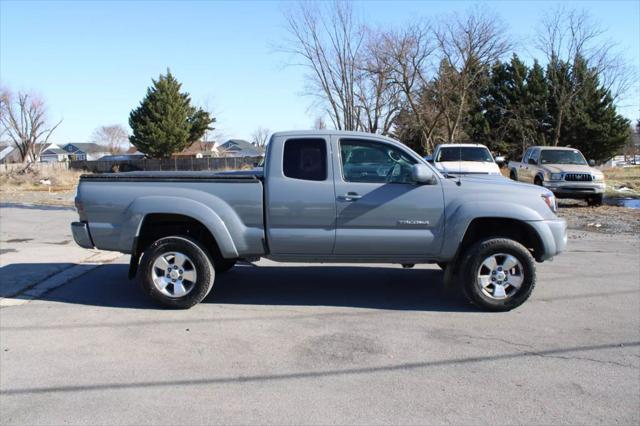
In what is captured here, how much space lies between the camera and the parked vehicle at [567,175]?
15.8 metres

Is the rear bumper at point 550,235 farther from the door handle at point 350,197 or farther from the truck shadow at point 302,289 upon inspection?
the door handle at point 350,197

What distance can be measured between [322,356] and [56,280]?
14.6 feet

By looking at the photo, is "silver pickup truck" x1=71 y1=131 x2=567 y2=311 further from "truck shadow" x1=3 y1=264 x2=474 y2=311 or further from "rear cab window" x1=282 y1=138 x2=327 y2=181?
"truck shadow" x1=3 y1=264 x2=474 y2=311

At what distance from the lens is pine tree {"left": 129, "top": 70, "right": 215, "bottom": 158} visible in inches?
2229

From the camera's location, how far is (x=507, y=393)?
155 inches

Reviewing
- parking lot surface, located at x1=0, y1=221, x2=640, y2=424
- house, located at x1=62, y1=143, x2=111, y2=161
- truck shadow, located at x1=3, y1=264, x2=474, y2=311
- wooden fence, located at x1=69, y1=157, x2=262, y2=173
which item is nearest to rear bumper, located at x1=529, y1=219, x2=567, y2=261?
parking lot surface, located at x1=0, y1=221, x2=640, y2=424

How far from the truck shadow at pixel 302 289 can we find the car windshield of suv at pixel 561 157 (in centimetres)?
1120

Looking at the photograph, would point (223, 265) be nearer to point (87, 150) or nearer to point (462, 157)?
point (462, 157)

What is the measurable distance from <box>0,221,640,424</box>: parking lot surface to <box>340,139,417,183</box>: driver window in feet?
4.72

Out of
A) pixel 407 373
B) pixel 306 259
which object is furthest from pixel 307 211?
pixel 407 373

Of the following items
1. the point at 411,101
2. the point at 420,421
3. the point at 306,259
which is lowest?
the point at 420,421

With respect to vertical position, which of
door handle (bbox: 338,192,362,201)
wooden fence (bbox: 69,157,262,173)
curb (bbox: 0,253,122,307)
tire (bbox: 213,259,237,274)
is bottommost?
Answer: curb (bbox: 0,253,122,307)

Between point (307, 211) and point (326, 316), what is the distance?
3.69ft

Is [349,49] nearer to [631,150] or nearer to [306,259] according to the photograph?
[306,259]
